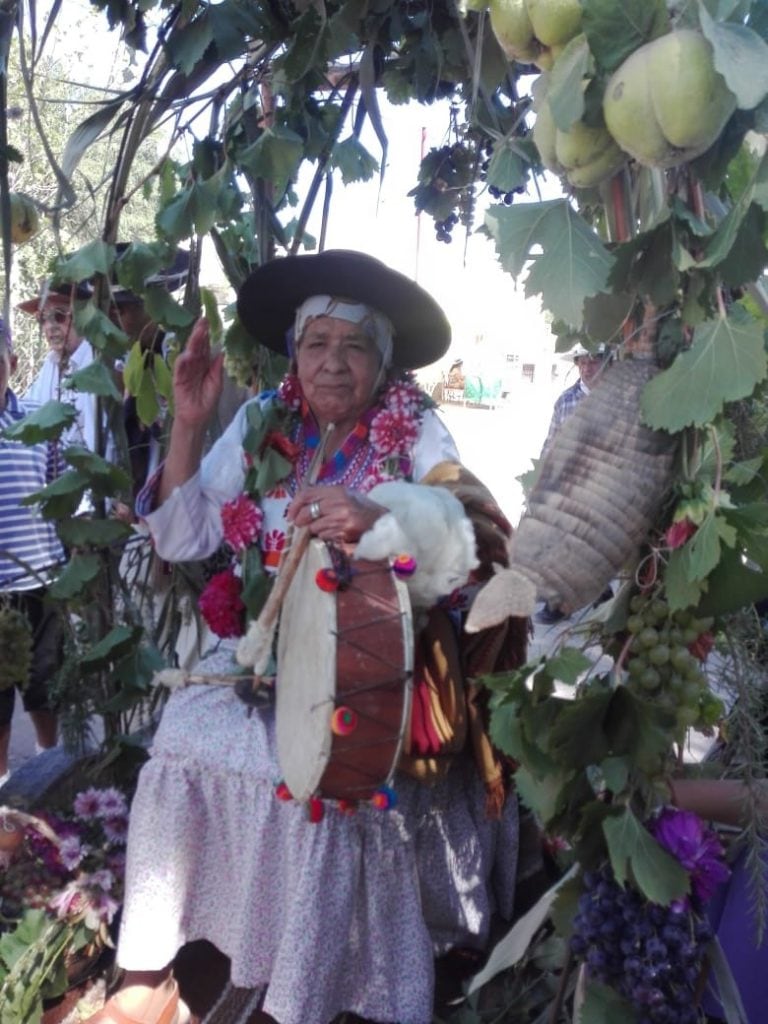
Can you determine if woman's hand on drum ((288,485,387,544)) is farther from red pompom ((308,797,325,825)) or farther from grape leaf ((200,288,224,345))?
grape leaf ((200,288,224,345))

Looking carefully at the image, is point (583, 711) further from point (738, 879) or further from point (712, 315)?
point (738, 879)

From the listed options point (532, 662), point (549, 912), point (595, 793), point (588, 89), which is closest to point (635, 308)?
point (588, 89)

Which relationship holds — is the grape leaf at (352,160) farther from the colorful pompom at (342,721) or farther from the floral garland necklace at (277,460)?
the colorful pompom at (342,721)

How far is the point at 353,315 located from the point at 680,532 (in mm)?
1462

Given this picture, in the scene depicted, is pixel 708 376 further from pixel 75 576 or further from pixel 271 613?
pixel 75 576

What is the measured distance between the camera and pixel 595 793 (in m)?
1.31

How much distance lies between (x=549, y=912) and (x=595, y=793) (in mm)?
264

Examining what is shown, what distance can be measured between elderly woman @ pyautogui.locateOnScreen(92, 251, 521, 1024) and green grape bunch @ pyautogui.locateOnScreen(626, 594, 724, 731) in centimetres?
66

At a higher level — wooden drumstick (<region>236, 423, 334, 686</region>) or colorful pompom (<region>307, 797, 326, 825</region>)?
wooden drumstick (<region>236, 423, 334, 686</region>)

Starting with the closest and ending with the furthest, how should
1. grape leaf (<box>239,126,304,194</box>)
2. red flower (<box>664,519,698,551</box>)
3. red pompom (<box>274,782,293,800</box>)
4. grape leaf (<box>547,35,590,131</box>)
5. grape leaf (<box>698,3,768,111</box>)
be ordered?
grape leaf (<box>698,3,768,111</box>) → grape leaf (<box>547,35,590,131</box>) → red flower (<box>664,519,698,551</box>) → red pompom (<box>274,782,293,800</box>) → grape leaf (<box>239,126,304,194</box>)

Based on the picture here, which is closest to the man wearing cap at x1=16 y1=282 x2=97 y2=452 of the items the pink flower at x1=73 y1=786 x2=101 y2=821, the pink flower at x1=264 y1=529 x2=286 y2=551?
the pink flower at x1=264 y1=529 x2=286 y2=551

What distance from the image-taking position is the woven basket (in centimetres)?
109

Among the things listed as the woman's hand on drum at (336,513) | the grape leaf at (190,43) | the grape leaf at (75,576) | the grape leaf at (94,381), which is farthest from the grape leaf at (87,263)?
the woman's hand on drum at (336,513)

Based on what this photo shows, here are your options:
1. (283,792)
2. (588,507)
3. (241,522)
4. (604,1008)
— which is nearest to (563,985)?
(604,1008)
